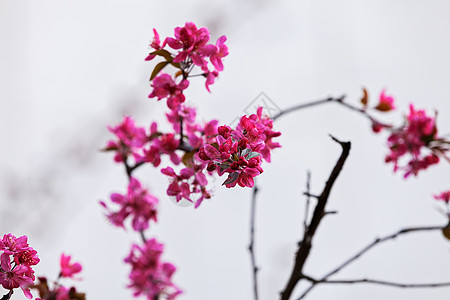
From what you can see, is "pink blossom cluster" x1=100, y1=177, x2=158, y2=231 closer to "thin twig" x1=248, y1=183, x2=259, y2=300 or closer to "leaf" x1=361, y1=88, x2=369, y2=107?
"thin twig" x1=248, y1=183, x2=259, y2=300

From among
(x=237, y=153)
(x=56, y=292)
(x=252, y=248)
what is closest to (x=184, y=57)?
(x=237, y=153)

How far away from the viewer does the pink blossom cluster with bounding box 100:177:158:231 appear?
2.39 ft

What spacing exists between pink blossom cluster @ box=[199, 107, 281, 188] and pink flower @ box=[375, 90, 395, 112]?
53 cm

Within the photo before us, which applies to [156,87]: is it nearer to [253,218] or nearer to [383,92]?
[253,218]

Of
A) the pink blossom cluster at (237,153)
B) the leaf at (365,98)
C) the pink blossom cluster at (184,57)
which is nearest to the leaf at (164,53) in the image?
the pink blossom cluster at (184,57)

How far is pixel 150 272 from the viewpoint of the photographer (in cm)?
67

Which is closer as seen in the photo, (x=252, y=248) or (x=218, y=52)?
(x=218, y=52)

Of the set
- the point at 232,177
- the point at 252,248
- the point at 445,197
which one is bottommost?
the point at 232,177

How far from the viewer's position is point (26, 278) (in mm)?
455

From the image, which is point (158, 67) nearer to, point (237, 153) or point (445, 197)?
point (237, 153)

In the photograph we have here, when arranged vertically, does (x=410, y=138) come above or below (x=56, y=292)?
above

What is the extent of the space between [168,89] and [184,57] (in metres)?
0.04

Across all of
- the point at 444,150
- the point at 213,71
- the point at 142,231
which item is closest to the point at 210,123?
the point at 213,71

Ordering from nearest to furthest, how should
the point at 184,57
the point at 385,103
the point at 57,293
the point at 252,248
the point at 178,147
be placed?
the point at 57,293 < the point at 184,57 < the point at 178,147 < the point at 252,248 < the point at 385,103
